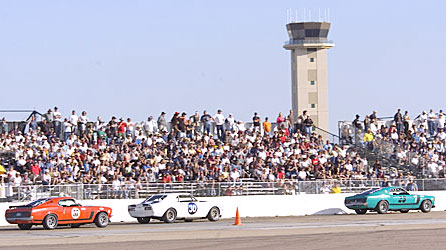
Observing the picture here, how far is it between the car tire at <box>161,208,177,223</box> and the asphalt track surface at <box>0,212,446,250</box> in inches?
127

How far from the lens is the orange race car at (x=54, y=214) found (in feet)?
94.6

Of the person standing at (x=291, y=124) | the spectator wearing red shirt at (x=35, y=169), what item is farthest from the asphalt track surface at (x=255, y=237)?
the person standing at (x=291, y=124)

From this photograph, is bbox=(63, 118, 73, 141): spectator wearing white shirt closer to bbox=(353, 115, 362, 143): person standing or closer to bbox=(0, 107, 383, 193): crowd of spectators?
bbox=(0, 107, 383, 193): crowd of spectators

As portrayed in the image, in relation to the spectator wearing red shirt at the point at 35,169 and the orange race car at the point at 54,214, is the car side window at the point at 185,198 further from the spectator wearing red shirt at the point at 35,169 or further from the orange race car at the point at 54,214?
the spectator wearing red shirt at the point at 35,169

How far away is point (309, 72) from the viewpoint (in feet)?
273

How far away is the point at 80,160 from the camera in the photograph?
121 ft

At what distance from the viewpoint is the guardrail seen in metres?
33.2

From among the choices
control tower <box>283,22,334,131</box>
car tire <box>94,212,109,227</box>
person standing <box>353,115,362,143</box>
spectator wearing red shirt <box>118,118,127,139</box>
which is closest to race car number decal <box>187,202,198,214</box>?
car tire <box>94,212,109,227</box>

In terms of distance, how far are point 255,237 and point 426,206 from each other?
55.1 ft

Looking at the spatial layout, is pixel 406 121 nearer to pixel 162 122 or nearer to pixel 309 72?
pixel 162 122

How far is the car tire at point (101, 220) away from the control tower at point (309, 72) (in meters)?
53.1

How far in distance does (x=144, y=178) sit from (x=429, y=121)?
1789cm

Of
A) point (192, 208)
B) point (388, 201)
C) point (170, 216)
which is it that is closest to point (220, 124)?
point (388, 201)

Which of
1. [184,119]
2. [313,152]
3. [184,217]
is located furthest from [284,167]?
[184,217]
